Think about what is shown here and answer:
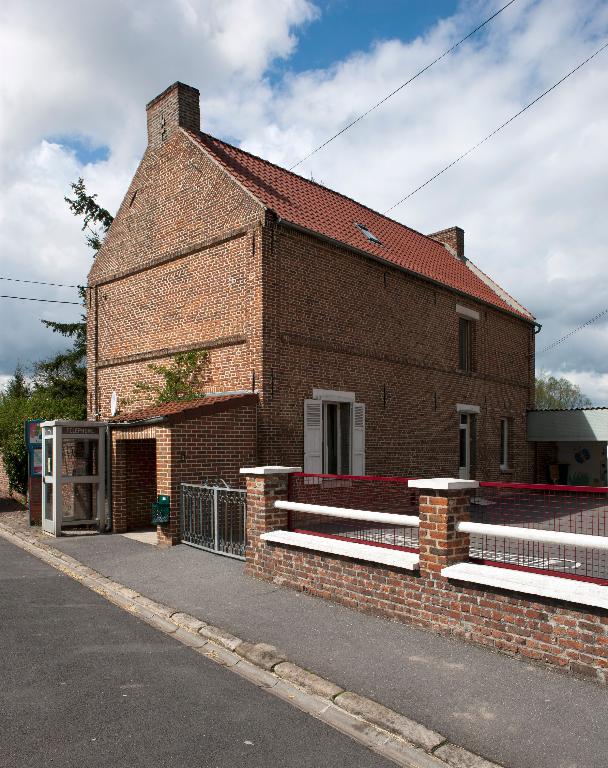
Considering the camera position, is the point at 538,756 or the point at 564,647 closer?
the point at 538,756

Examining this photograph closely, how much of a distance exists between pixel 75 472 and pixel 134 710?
8727mm

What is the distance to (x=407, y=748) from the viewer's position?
4074 mm

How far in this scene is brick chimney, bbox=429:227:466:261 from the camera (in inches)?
910

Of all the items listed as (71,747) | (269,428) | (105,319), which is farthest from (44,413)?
(71,747)

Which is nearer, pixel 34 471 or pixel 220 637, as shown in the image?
pixel 220 637

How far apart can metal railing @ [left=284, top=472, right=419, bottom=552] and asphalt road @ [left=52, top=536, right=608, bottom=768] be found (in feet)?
3.30

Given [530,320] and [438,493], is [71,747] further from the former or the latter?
[530,320]

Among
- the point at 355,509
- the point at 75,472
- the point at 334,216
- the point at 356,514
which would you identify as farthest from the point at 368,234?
the point at 356,514

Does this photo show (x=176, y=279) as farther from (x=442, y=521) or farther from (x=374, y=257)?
(x=442, y=521)

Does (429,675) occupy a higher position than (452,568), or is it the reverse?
(452,568)

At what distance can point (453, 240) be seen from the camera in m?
23.2

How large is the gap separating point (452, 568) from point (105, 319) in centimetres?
1303

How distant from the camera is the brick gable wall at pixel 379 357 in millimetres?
12367

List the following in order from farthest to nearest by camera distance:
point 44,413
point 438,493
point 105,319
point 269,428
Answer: point 44,413, point 105,319, point 269,428, point 438,493
